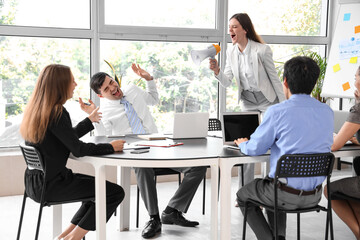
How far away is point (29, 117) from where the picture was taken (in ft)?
9.58

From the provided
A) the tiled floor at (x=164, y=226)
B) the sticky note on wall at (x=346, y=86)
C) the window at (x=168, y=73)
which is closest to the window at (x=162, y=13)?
the window at (x=168, y=73)

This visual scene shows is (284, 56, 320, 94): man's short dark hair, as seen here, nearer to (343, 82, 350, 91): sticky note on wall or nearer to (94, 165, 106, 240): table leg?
(94, 165, 106, 240): table leg

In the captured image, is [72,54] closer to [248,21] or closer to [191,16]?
[191,16]

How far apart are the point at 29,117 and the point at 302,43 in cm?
429

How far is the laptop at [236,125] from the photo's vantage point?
326 centimetres

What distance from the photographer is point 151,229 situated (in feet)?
12.0

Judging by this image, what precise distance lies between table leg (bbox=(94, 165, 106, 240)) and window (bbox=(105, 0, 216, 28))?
272cm

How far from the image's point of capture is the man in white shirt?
12.1ft

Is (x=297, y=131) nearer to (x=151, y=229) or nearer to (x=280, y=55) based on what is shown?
(x=151, y=229)

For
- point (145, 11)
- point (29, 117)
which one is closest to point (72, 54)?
point (145, 11)

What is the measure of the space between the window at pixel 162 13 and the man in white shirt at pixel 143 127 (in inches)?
49.5

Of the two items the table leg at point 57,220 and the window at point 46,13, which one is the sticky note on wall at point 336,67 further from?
the table leg at point 57,220

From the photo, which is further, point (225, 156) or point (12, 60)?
point (12, 60)

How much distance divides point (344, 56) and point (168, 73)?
1.99 meters
